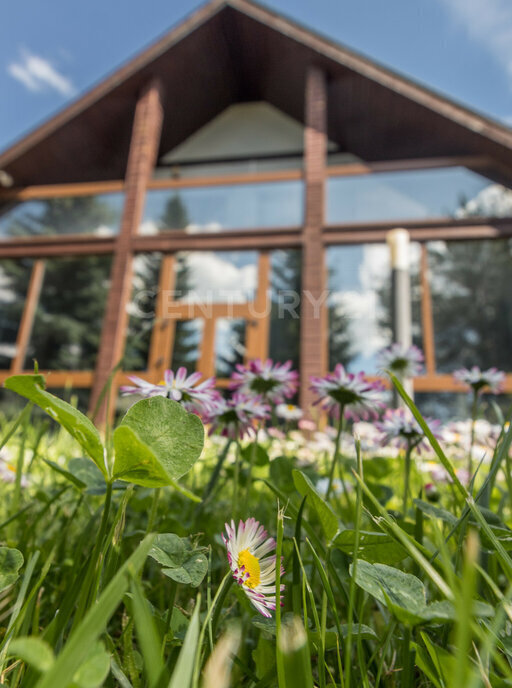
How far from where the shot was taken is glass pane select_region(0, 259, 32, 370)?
20.1 ft

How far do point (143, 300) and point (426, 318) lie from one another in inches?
127

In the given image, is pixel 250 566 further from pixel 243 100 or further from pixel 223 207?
pixel 243 100

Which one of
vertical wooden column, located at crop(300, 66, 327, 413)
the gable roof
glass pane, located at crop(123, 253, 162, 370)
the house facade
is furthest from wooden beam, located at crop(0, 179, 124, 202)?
vertical wooden column, located at crop(300, 66, 327, 413)

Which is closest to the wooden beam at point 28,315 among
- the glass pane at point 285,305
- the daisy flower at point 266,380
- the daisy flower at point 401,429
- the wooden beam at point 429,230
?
the glass pane at point 285,305

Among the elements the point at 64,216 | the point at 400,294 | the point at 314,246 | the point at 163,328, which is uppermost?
the point at 64,216

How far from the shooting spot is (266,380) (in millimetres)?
710

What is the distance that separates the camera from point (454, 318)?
5305 mm

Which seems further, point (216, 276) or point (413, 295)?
point (216, 276)

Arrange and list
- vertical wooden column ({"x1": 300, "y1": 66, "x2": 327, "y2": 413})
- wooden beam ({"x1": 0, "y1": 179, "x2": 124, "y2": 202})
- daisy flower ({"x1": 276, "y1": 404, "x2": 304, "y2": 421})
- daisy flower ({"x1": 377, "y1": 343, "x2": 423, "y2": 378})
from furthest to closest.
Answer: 1. wooden beam ({"x1": 0, "y1": 179, "x2": 124, "y2": 202})
2. vertical wooden column ({"x1": 300, "y1": 66, "x2": 327, "y2": 413})
3. daisy flower ({"x1": 276, "y1": 404, "x2": 304, "y2": 421})
4. daisy flower ({"x1": 377, "y1": 343, "x2": 423, "y2": 378})

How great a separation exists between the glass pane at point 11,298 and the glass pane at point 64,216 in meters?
0.44

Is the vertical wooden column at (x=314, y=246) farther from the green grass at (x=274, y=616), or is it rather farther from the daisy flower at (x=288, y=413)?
the green grass at (x=274, y=616)

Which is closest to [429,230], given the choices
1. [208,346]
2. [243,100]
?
[208,346]

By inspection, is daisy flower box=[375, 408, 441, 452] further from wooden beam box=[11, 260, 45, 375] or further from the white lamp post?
wooden beam box=[11, 260, 45, 375]

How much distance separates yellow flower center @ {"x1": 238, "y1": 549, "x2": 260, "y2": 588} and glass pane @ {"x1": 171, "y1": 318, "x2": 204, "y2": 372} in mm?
5206
